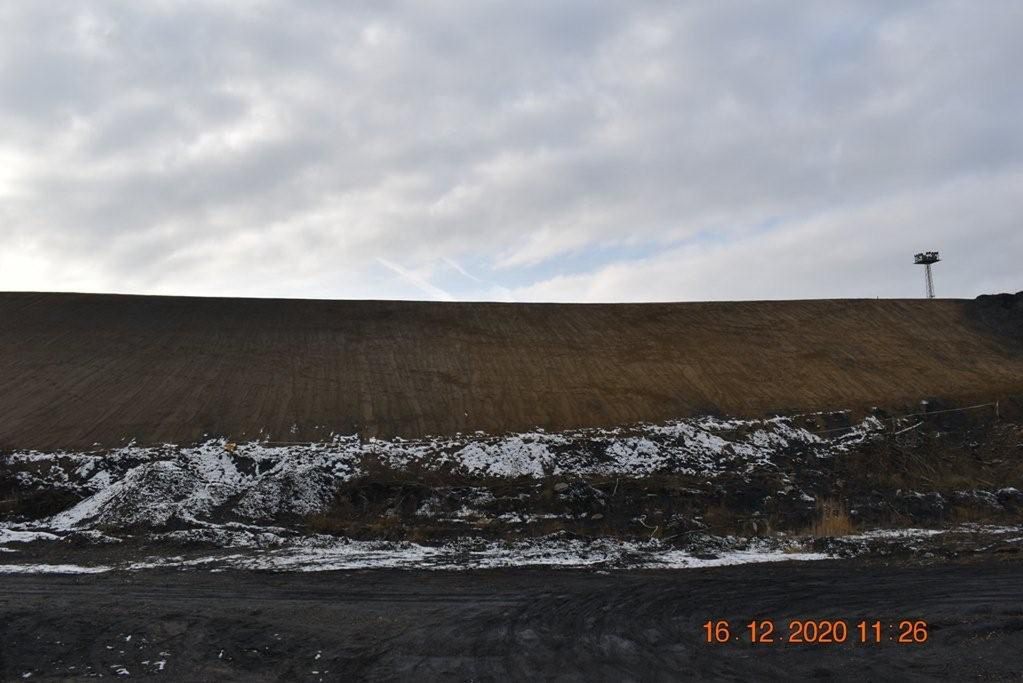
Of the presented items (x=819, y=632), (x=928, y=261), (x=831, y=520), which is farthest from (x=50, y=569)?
(x=928, y=261)

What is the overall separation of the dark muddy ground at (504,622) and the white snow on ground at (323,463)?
5.09 m

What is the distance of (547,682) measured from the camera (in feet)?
24.6

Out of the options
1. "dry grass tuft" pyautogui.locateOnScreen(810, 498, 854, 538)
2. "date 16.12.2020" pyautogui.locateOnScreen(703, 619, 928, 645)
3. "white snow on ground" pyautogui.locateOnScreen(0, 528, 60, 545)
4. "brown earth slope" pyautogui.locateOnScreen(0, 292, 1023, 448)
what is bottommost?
"date 16.12.2020" pyautogui.locateOnScreen(703, 619, 928, 645)

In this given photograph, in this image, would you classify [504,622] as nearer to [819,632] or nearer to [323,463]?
[819,632]

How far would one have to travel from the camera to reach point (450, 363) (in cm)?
3173

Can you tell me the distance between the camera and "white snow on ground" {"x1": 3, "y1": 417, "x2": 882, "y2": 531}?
58.9ft

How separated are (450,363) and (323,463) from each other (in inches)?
451

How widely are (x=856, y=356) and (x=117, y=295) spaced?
120ft

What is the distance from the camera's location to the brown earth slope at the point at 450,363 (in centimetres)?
2547

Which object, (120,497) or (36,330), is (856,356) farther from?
(36,330)

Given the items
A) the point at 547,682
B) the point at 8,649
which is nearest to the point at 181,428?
the point at 8,649

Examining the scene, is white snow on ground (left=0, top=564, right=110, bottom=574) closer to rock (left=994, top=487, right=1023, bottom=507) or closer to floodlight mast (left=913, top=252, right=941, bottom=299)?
rock (left=994, top=487, right=1023, bottom=507)

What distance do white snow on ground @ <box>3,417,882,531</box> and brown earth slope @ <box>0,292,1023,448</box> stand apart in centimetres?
169

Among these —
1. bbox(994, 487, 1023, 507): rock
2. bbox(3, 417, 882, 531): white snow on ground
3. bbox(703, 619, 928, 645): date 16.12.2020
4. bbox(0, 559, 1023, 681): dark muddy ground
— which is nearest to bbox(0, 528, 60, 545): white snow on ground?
bbox(3, 417, 882, 531): white snow on ground
